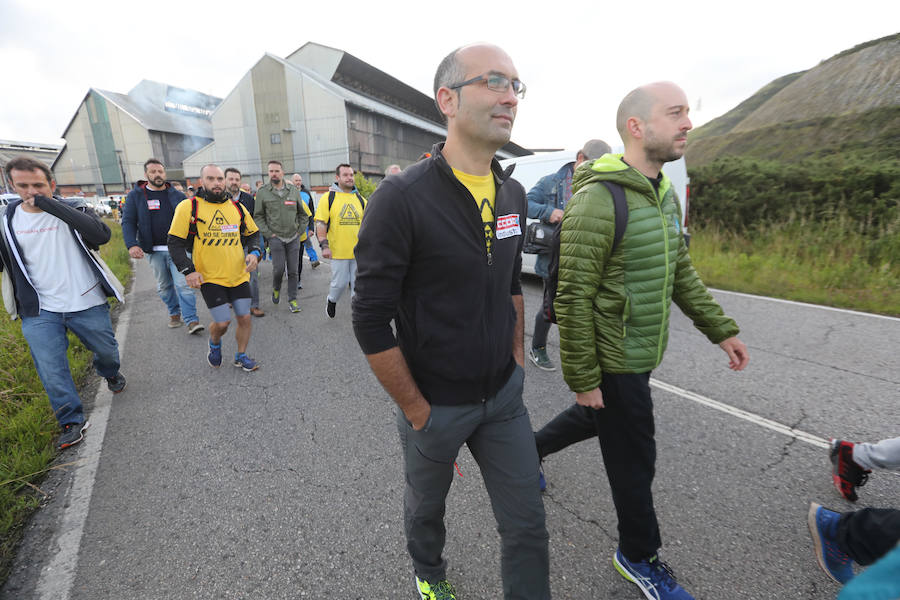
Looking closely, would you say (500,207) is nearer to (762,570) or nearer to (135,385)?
(762,570)

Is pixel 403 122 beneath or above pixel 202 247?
above

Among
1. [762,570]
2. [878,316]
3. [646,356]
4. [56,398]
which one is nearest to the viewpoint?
[646,356]

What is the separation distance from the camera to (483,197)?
4.83ft

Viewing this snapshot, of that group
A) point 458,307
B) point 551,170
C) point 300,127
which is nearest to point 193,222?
point 458,307

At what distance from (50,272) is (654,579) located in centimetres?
455

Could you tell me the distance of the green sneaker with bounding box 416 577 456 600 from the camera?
5.81 feet

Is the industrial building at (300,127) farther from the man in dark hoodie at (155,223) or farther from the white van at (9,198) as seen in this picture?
the man in dark hoodie at (155,223)

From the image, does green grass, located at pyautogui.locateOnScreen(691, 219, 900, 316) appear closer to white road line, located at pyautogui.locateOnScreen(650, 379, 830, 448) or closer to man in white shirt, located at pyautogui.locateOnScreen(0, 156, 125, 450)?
white road line, located at pyautogui.locateOnScreen(650, 379, 830, 448)

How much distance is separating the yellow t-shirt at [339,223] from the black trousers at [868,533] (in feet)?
17.8

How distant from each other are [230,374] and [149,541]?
7.54 feet

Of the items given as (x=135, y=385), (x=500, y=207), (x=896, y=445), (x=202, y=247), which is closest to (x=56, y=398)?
(x=135, y=385)

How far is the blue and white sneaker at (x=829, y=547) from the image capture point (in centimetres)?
187

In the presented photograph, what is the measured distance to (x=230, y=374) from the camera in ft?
14.3

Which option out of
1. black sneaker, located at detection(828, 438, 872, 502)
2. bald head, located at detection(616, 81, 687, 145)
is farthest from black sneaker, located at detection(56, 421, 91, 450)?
black sneaker, located at detection(828, 438, 872, 502)
